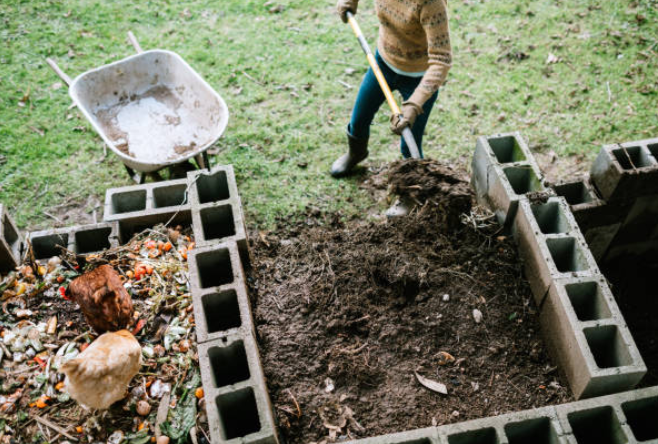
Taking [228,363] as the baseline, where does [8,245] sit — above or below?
above

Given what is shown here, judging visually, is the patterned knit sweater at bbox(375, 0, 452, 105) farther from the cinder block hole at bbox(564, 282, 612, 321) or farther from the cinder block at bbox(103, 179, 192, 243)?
the cinder block at bbox(103, 179, 192, 243)

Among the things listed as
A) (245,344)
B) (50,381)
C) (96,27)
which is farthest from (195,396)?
(96,27)

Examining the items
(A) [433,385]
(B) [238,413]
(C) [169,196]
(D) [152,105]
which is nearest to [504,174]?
(A) [433,385]

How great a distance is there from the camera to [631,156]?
3.81 meters

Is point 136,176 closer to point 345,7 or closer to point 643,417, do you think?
point 345,7

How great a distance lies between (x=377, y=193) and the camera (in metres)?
5.18

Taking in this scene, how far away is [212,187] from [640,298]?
377 centimetres

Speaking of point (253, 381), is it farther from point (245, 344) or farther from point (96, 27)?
point (96, 27)

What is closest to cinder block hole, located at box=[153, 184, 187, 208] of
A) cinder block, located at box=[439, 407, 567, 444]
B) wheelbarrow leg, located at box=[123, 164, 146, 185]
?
wheelbarrow leg, located at box=[123, 164, 146, 185]

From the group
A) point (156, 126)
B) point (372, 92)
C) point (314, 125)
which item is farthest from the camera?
point (314, 125)

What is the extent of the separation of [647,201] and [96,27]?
7.17 metres

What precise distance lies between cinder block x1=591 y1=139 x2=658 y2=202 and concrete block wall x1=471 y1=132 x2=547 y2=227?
548 millimetres

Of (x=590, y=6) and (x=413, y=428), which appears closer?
(x=413, y=428)

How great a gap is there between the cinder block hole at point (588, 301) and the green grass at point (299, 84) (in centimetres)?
235
